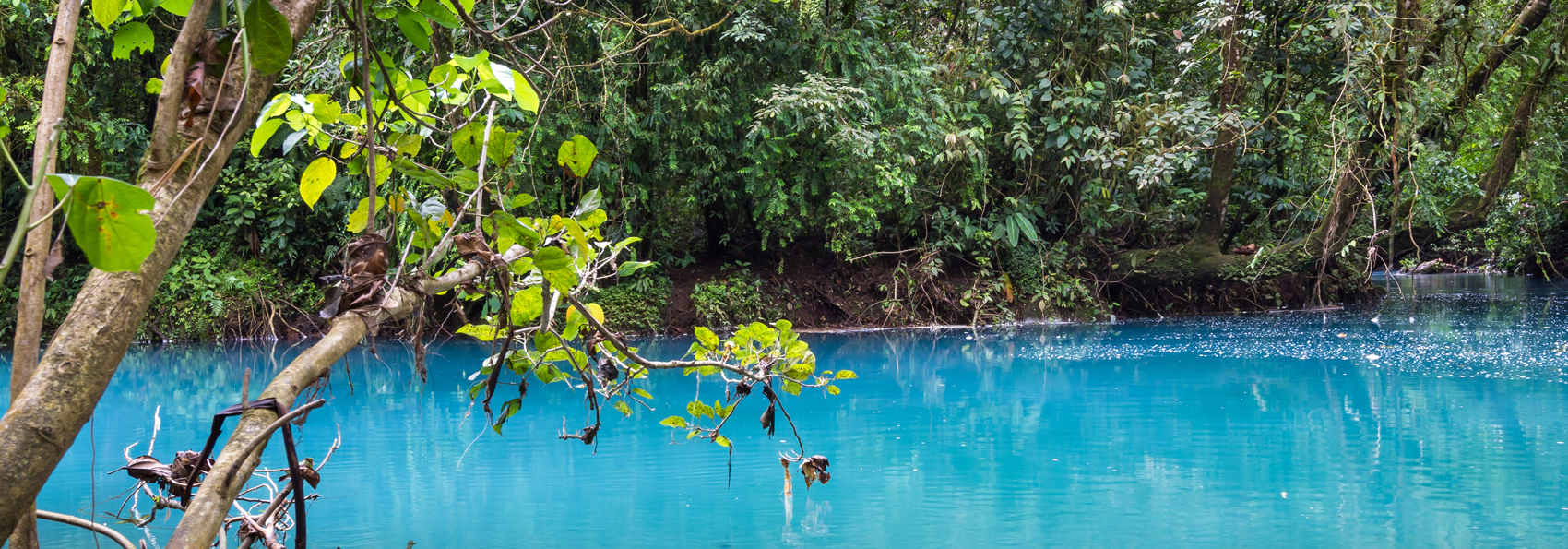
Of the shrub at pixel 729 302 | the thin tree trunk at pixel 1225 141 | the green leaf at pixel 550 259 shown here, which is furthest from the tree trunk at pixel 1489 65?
the green leaf at pixel 550 259

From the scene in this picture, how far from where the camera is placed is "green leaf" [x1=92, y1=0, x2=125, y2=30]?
3.47 ft

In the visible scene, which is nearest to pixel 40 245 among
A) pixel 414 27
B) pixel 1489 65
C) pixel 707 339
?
pixel 414 27

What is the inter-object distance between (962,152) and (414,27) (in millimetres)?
7561

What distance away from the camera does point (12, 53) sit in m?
8.55

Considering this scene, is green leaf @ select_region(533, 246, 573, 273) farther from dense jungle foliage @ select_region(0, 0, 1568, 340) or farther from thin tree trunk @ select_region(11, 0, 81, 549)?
dense jungle foliage @ select_region(0, 0, 1568, 340)

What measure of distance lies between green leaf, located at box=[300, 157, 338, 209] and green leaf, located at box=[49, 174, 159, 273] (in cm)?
64

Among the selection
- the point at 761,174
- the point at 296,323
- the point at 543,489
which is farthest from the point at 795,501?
the point at 296,323

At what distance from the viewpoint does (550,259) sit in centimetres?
127

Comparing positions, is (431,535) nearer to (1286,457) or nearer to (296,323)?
(1286,457)

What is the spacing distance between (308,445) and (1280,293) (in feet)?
29.5

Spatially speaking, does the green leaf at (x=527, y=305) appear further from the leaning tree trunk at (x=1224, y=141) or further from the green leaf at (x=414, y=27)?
the leaning tree trunk at (x=1224, y=141)

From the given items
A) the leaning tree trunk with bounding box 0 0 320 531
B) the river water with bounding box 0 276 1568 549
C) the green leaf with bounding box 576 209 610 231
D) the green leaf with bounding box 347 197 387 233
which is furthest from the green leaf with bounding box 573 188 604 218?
the river water with bounding box 0 276 1568 549

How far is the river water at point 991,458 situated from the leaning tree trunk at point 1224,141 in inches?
98.8

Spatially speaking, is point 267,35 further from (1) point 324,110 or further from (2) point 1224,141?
(2) point 1224,141
